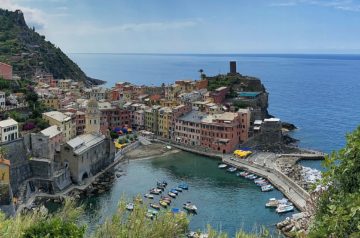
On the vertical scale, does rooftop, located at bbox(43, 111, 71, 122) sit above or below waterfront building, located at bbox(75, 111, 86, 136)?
above

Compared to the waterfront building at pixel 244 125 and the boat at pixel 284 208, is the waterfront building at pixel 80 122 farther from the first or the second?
the boat at pixel 284 208

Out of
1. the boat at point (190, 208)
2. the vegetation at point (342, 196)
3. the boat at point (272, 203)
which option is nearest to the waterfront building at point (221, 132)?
the boat at point (272, 203)

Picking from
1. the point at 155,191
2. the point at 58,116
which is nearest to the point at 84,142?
the point at 58,116

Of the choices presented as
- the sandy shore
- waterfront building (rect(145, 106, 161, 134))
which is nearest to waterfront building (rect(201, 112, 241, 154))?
the sandy shore

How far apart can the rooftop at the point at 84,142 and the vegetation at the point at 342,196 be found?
35794 millimetres

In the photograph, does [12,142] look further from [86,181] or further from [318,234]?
[318,234]

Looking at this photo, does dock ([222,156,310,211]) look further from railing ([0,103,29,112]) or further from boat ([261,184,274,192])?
railing ([0,103,29,112])

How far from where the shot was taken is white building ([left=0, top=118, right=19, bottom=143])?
41688mm

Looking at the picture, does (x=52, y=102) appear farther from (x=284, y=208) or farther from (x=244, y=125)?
(x=284, y=208)

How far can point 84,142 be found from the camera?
47.8 m

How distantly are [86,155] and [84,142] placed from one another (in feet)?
6.60

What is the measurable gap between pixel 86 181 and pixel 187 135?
63.5 feet

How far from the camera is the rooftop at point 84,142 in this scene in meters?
45.2

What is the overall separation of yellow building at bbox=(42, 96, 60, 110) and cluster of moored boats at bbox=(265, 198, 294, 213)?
3668 centimetres
